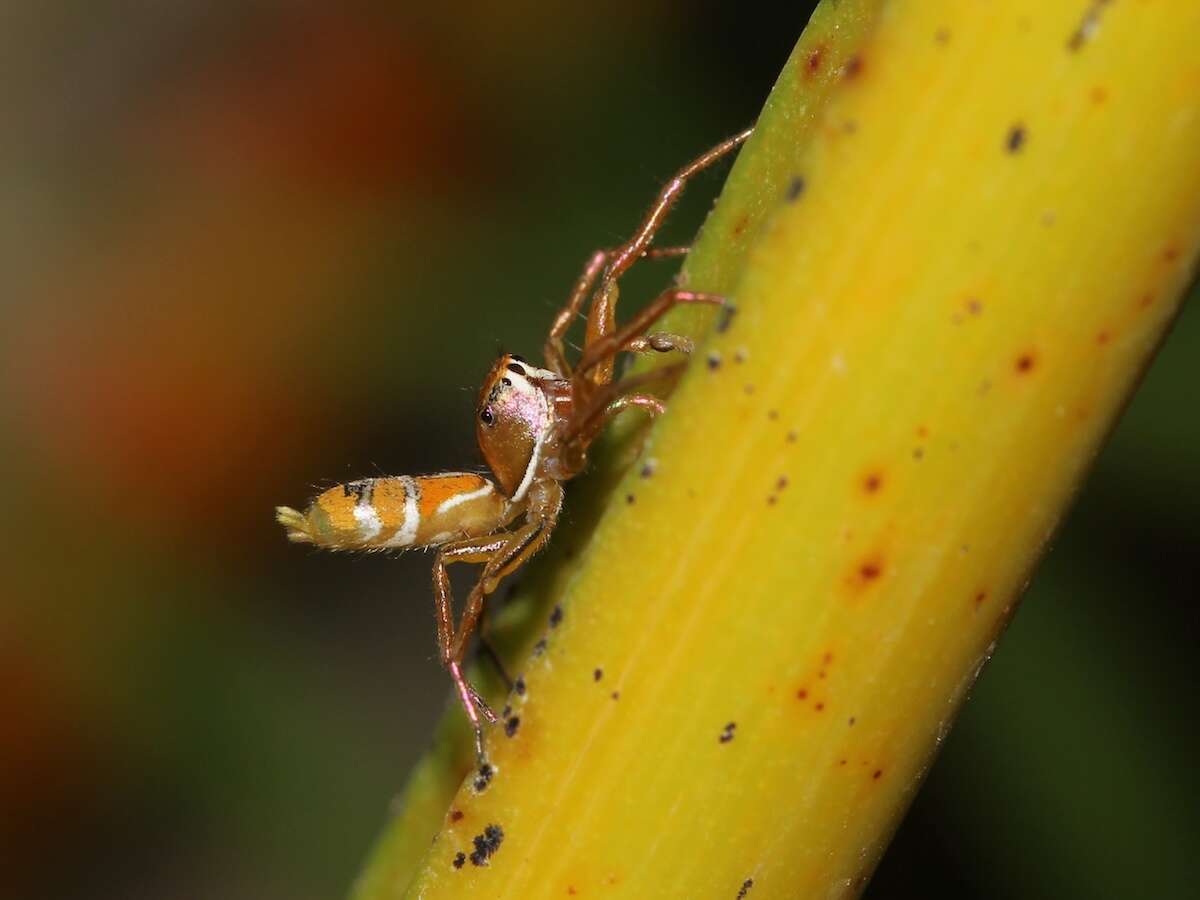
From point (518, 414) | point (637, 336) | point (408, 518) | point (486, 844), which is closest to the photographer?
point (486, 844)

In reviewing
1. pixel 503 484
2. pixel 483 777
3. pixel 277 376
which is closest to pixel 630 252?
pixel 503 484

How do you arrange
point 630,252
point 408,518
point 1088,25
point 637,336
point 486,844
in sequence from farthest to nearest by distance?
point 408,518, point 630,252, point 637,336, point 486,844, point 1088,25

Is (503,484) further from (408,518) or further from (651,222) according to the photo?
(651,222)

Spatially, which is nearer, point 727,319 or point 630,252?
point 727,319

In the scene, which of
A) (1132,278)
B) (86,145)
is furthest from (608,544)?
(86,145)

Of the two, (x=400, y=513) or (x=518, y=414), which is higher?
(x=518, y=414)

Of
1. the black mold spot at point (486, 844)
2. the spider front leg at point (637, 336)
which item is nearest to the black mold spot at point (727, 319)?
the spider front leg at point (637, 336)
